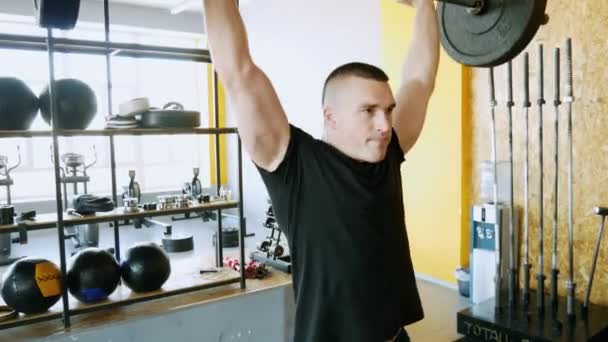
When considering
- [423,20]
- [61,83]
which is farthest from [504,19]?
[61,83]

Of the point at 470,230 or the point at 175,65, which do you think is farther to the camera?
the point at 175,65

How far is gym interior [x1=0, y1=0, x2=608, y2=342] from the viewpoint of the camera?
2.23 meters

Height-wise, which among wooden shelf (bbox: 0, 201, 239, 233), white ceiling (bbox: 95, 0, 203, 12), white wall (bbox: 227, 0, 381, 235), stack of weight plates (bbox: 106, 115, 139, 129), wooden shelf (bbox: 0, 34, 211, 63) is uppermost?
white ceiling (bbox: 95, 0, 203, 12)

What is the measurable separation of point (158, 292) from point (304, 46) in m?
4.04

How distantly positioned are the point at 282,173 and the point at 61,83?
5.34ft

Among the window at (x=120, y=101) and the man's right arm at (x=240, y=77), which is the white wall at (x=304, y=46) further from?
the man's right arm at (x=240, y=77)

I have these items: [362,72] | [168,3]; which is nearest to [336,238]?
[362,72]

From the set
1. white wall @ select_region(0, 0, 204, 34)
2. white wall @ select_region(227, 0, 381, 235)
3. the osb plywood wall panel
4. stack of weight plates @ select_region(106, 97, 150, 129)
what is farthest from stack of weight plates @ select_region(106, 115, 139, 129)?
white wall @ select_region(0, 0, 204, 34)

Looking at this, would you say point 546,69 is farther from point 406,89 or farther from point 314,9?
point 314,9

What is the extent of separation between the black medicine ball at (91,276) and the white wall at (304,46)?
313 centimetres

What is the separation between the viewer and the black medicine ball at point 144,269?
245 centimetres

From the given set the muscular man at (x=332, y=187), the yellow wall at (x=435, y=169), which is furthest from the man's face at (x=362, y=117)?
the yellow wall at (x=435, y=169)

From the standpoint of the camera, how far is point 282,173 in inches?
43.0

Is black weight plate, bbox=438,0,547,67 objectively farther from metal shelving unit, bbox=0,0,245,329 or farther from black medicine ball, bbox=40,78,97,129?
black medicine ball, bbox=40,78,97,129
